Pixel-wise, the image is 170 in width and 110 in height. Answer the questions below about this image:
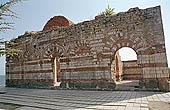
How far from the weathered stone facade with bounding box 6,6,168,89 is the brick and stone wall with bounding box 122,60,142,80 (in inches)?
261

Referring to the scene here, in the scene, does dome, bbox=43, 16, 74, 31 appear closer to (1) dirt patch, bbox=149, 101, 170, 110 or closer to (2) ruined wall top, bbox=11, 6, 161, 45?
(2) ruined wall top, bbox=11, 6, 161, 45

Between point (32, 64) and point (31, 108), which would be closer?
point (31, 108)

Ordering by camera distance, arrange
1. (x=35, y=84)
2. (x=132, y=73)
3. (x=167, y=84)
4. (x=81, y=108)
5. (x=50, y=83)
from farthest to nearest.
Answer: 1. (x=132, y=73)
2. (x=35, y=84)
3. (x=50, y=83)
4. (x=167, y=84)
5. (x=81, y=108)

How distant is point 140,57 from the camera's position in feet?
22.1

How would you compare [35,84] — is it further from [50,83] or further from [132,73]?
[132,73]

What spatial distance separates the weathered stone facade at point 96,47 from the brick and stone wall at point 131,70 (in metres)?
6.63

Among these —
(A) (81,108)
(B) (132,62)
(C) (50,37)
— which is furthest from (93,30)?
(B) (132,62)

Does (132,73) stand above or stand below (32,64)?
below

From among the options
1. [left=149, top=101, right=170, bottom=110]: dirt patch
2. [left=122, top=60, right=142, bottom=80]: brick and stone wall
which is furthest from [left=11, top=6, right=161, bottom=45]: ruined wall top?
[left=122, top=60, right=142, bottom=80]: brick and stone wall

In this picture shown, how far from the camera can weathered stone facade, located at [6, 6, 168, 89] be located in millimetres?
6529

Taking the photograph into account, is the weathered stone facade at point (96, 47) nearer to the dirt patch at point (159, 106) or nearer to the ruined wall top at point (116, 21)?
the ruined wall top at point (116, 21)

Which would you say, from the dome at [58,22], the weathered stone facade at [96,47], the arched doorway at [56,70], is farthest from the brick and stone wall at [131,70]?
the dome at [58,22]

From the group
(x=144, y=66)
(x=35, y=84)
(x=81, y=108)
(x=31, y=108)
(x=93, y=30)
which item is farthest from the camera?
(x=35, y=84)

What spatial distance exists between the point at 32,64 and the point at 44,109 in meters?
6.70
